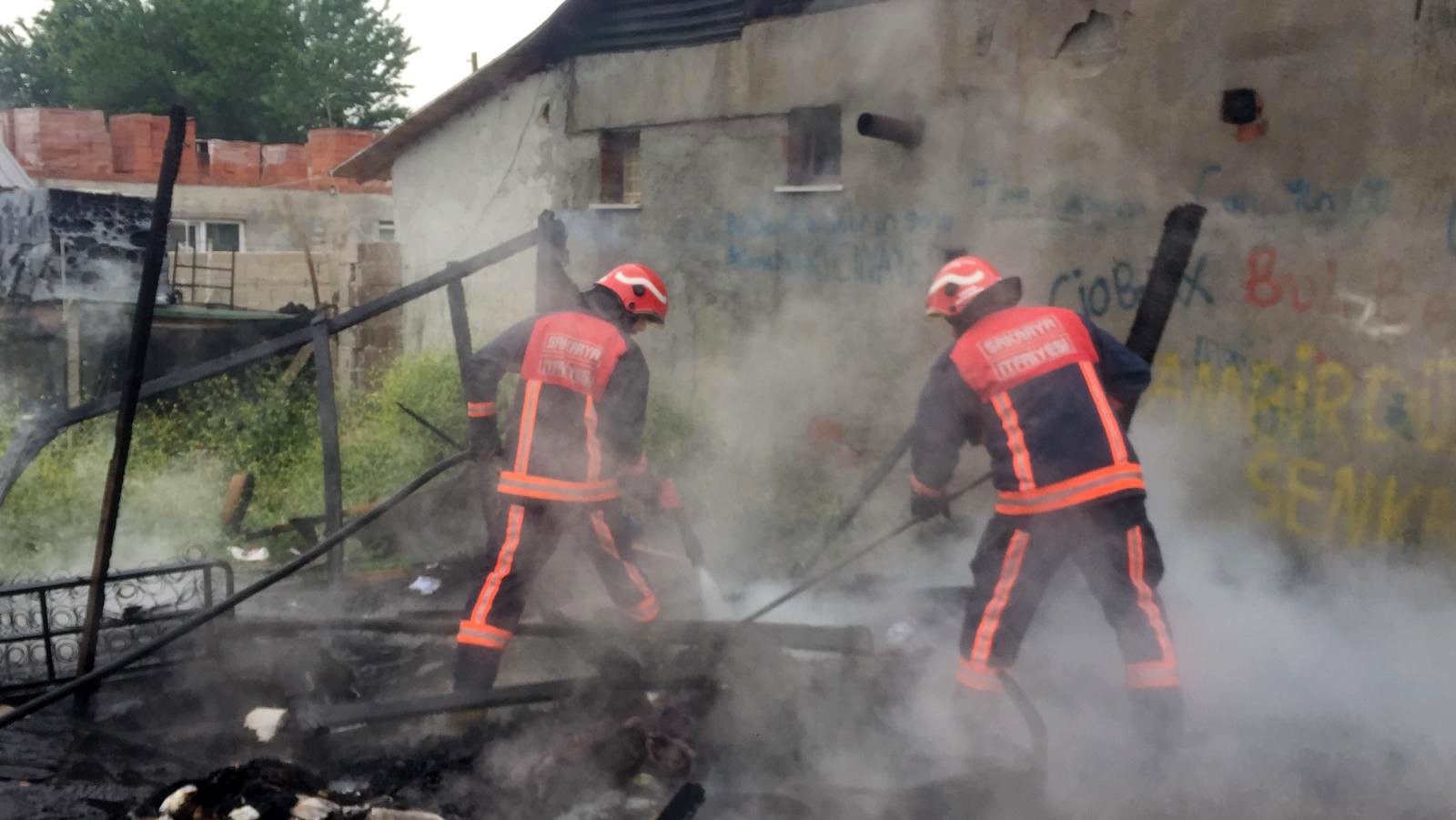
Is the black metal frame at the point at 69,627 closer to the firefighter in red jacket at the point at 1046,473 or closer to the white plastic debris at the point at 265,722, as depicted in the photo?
the white plastic debris at the point at 265,722

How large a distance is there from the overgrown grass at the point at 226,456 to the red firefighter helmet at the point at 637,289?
389 cm

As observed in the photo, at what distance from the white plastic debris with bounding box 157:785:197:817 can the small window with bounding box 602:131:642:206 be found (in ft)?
24.7

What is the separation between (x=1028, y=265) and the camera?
22.7ft

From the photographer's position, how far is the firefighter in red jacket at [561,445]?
4156 mm

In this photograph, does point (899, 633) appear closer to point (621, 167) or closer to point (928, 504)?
point (928, 504)

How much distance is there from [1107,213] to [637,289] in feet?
11.1

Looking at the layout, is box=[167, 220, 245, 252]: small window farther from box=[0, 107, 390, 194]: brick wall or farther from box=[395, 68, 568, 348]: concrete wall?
box=[395, 68, 568, 348]: concrete wall

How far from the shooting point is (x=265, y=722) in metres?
4.11

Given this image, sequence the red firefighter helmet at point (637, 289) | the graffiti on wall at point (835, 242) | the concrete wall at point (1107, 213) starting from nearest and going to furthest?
the red firefighter helmet at point (637, 289) → the concrete wall at point (1107, 213) → the graffiti on wall at point (835, 242)

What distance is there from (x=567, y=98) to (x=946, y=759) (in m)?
8.18

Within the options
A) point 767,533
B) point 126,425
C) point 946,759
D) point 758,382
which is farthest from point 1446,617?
point 126,425

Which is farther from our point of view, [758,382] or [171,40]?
[171,40]

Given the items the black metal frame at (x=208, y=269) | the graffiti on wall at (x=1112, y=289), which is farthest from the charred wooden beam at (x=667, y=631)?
the black metal frame at (x=208, y=269)

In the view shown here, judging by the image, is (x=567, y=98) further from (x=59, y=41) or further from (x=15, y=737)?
(x=59, y=41)
